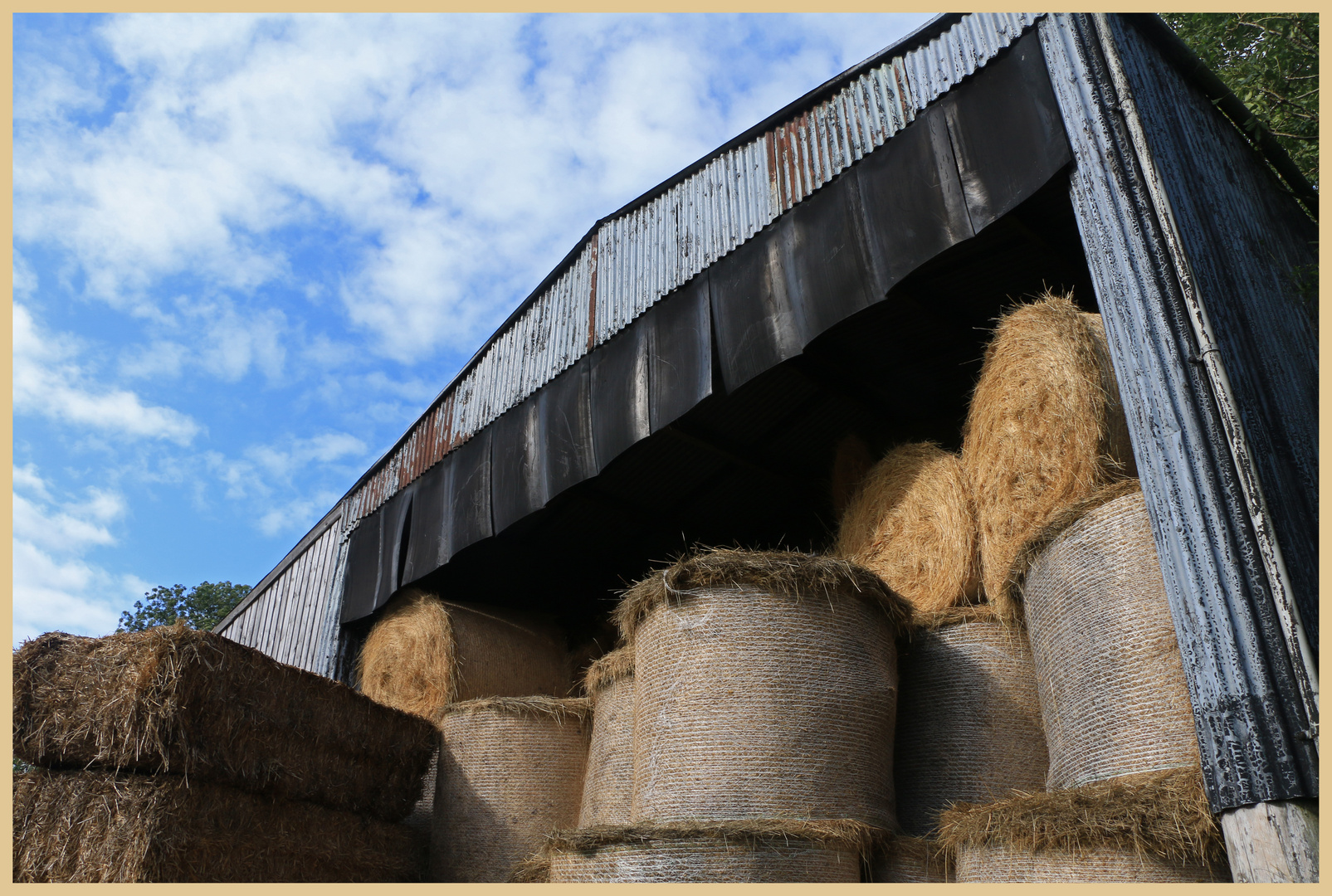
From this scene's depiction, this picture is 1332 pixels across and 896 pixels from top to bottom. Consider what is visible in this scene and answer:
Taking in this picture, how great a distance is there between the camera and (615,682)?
726 cm

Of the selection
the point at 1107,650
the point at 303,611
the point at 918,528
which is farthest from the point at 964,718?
the point at 303,611

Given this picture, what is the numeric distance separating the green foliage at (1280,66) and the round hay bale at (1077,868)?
9377 mm

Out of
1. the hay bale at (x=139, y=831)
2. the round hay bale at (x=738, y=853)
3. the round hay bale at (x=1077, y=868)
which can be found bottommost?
the round hay bale at (x=1077, y=868)

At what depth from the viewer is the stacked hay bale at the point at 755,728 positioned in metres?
4.97

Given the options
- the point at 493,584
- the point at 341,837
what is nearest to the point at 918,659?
the point at 341,837

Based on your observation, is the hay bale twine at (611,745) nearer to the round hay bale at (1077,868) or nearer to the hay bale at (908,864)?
the hay bale at (908,864)

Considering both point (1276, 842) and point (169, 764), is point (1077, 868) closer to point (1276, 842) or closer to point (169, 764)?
point (1276, 842)

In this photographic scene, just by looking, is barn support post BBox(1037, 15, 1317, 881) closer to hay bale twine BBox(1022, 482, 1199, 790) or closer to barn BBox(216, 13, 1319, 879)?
barn BBox(216, 13, 1319, 879)

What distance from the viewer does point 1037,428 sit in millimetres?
6082

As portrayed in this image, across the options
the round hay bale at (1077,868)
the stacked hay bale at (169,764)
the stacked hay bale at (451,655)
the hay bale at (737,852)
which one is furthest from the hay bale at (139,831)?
the round hay bale at (1077,868)

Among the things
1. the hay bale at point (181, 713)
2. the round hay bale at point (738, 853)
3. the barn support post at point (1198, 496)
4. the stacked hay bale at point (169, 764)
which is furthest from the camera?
the hay bale at point (181, 713)

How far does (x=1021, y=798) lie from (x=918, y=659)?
180 centimetres

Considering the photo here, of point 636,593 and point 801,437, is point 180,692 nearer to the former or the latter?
point 636,593

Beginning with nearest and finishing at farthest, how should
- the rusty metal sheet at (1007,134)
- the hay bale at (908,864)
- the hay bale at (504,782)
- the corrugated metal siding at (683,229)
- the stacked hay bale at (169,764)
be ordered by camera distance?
the hay bale at (908,864) < the stacked hay bale at (169,764) < the rusty metal sheet at (1007,134) < the corrugated metal siding at (683,229) < the hay bale at (504,782)
